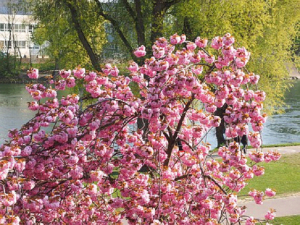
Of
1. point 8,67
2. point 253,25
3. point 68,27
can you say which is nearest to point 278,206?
point 253,25

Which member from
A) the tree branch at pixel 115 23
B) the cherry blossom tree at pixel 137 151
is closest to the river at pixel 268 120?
the tree branch at pixel 115 23

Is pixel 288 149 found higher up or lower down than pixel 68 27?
lower down

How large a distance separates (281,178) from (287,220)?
191 inches

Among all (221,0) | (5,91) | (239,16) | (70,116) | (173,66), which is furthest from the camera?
(5,91)

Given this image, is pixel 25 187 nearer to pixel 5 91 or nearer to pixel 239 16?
pixel 239 16

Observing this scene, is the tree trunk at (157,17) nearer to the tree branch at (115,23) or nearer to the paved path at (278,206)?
the tree branch at (115,23)

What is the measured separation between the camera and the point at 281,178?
15.1 metres

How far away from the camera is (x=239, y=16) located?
21.0 meters

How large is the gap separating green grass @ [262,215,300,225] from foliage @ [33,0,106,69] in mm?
10684

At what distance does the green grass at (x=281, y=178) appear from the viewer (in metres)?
13.6

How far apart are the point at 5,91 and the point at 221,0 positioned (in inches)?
1327

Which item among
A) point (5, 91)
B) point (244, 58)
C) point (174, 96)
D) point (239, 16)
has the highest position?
point (239, 16)

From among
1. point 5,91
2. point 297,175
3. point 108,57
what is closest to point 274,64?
point 108,57

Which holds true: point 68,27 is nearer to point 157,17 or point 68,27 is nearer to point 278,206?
point 157,17
